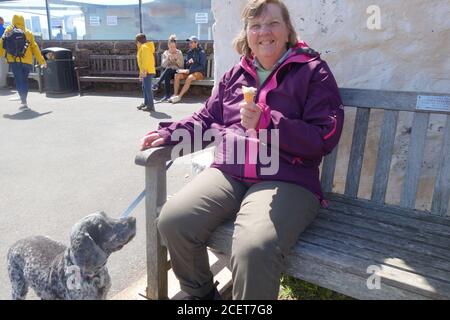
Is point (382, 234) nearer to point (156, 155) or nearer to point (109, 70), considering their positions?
point (156, 155)

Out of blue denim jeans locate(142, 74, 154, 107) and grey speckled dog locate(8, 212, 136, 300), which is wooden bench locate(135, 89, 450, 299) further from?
blue denim jeans locate(142, 74, 154, 107)

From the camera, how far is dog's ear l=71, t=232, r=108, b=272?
1.74m

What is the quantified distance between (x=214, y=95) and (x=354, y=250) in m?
1.23

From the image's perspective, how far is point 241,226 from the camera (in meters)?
1.85

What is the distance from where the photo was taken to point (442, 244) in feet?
6.15

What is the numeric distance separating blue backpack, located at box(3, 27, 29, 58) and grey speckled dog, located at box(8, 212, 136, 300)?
7511 millimetres

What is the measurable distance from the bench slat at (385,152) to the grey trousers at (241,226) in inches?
18.9

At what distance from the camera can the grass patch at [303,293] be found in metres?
2.59

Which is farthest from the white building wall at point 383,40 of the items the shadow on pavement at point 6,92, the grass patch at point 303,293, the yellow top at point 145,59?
the shadow on pavement at point 6,92

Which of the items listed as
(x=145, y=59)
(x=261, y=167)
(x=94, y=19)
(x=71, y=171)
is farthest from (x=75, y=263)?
(x=94, y=19)

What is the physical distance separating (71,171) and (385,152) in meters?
3.47

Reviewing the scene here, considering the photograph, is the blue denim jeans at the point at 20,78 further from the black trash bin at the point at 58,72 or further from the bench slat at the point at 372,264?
the bench slat at the point at 372,264
